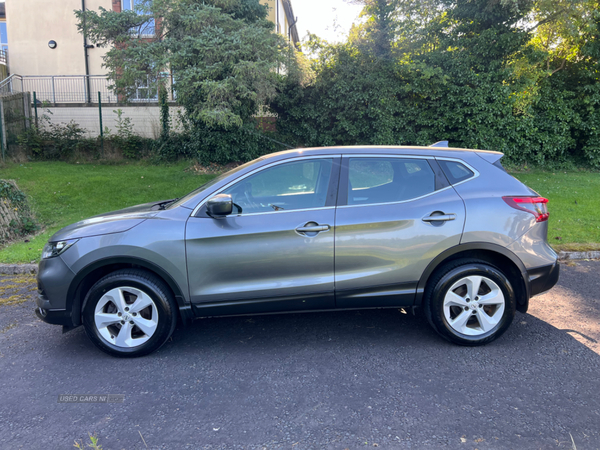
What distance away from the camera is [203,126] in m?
→ 13.4

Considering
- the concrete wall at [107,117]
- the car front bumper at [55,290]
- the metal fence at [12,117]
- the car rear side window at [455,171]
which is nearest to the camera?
the car front bumper at [55,290]

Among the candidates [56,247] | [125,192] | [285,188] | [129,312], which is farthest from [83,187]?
[285,188]

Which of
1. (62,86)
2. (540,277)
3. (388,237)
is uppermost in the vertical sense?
(62,86)

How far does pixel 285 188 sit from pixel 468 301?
1899 millimetres

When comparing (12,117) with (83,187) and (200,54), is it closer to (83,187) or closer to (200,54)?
(83,187)

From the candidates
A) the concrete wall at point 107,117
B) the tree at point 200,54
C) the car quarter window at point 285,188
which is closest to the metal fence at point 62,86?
the concrete wall at point 107,117

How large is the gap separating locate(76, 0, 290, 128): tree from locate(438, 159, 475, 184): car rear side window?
8702 millimetres

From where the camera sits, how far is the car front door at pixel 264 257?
382 centimetres

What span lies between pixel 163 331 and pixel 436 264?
242cm

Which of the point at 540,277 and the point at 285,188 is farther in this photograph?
the point at 285,188

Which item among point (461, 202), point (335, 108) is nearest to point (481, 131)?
point (335, 108)

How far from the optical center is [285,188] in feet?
13.6

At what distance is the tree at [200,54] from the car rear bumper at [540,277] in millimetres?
9466

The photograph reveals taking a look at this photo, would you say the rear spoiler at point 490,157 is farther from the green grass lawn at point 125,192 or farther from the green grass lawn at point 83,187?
→ the green grass lawn at point 83,187
